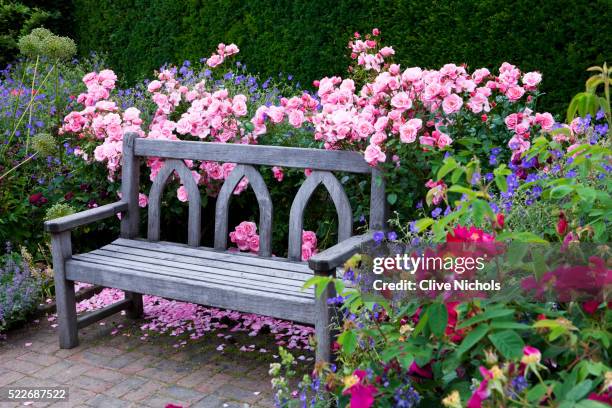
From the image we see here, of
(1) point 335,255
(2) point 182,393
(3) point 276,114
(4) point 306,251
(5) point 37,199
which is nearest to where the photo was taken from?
(1) point 335,255

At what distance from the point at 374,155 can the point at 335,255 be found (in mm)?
632

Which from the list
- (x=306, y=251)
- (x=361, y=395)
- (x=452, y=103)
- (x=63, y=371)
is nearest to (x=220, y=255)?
(x=306, y=251)

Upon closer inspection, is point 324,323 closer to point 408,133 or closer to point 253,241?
point 408,133

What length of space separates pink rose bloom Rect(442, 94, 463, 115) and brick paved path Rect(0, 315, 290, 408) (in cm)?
160

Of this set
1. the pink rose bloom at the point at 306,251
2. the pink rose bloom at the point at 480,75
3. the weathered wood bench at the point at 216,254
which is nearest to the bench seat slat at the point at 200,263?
the weathered wood bench at the point at 216,254

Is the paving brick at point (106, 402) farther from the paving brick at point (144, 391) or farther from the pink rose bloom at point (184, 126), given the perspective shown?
the pink rose bloom at point (184, 126)

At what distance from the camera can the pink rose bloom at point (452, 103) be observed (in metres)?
3.70

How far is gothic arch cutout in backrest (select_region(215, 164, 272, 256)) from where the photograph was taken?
392 cm

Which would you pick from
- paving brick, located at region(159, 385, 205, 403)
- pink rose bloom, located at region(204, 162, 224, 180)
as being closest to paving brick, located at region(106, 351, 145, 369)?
paving brick, located at region(159, 385, 205, 403)

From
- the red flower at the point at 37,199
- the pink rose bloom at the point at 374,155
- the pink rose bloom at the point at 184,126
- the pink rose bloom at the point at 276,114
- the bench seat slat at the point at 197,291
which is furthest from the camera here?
the red flower at the point at 37,199

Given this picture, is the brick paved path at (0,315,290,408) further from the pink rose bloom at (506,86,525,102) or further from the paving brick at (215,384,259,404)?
the pink rose bloom at (506,86,525,102)

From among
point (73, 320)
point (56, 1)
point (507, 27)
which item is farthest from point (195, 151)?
point (56, 1)

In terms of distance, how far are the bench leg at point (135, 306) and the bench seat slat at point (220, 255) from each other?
1.15 feet

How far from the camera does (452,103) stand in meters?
3.71
